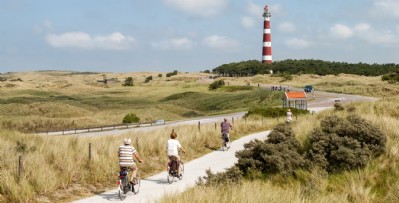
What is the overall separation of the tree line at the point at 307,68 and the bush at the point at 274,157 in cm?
14588

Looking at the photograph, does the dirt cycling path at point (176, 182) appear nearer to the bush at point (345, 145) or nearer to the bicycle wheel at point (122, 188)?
the bicycle wheel at point (122, 188)

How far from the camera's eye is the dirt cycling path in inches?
485

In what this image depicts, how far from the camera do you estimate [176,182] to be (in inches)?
588

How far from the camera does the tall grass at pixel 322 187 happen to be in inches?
314

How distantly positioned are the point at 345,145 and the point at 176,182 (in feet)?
18.8

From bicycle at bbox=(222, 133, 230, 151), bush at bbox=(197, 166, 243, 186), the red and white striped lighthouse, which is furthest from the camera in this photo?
the red and white striped lighthouse

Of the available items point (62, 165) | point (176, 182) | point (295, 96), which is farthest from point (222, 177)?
point (295, 96)

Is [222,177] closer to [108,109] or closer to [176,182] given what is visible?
[176,182]

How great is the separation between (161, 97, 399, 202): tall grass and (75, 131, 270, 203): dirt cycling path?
993 mm

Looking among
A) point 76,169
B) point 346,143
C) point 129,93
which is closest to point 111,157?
point 76,169

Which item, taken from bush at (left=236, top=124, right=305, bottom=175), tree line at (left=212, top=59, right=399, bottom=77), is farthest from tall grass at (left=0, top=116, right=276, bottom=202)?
tree line at (left=212, top=59, right=399, bottom=77)

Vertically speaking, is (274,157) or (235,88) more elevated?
(274,157)

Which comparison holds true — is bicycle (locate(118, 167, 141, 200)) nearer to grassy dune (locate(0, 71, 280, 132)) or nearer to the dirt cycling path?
the dirt cycling path

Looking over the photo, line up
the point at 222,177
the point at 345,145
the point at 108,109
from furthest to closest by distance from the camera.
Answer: the point at 108,109 < the point at 345,145 < the point at 222,177
